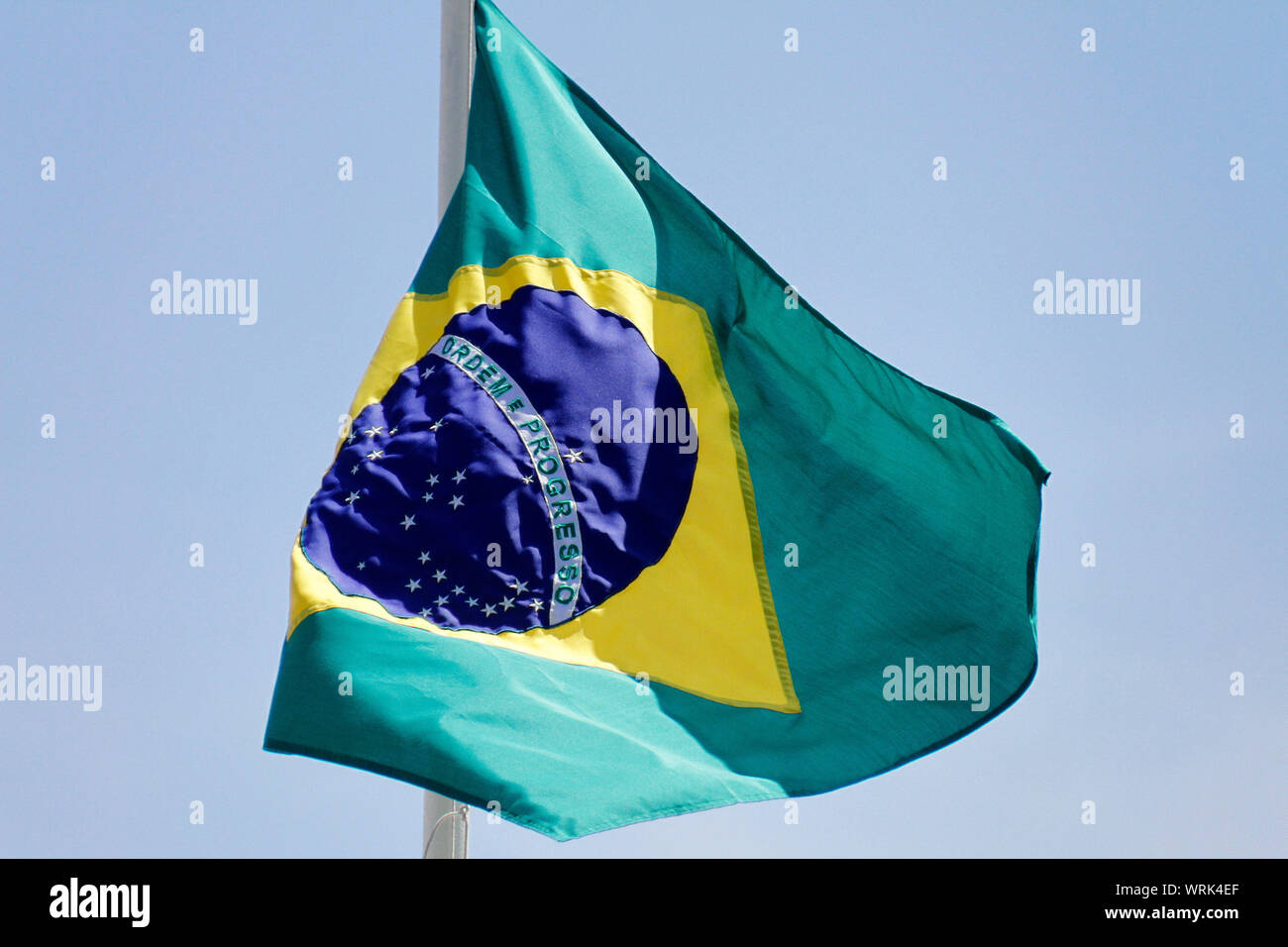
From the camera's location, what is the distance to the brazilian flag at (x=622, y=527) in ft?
28.4

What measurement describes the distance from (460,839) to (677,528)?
6.98 ft

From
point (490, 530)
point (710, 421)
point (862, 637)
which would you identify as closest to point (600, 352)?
point (710, 421)

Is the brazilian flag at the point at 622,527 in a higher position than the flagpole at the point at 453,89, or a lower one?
lower

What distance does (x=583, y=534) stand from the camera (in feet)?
31.8

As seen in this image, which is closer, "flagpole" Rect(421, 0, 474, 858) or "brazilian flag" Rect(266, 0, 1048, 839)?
"brazilian flag" Rect(266, 0, 1048, 839)

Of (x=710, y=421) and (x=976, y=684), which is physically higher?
(x=710, y=421)

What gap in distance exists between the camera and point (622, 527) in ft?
32.3

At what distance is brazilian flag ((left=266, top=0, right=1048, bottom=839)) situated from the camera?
341 inches

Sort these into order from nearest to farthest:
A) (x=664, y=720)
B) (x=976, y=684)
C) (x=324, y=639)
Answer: (x=324, y=639)
(x=664, y=720)
(x=976, y=684)

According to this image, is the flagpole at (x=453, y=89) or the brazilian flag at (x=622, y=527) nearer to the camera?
the brazilian flag at (x=622, y=527)

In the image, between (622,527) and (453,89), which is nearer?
(622,527)

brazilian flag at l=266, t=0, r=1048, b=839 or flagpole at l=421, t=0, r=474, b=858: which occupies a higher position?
flagpole at l=421, t=0, r=474, b=858

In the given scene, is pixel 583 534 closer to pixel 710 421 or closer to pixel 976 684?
pixel 710 421

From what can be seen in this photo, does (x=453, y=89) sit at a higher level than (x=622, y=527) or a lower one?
higher
